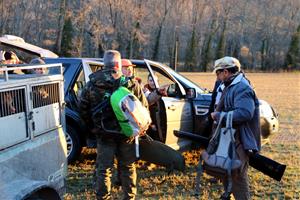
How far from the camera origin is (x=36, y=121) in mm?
3938

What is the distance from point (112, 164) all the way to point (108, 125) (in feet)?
1.58

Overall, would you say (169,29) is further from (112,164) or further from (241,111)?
(241,111)

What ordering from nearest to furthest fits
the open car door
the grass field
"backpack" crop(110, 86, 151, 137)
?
1. "backpack" crop(110, 86, 151, 137)
2. the grass field
3. the open car door

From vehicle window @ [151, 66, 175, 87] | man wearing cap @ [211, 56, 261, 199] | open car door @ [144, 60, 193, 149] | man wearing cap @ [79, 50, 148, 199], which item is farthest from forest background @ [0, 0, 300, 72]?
man wearing cap @ [211, 56, 261, 199]

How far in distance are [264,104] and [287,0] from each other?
245ft

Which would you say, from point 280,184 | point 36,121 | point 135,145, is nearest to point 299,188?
point 280,184

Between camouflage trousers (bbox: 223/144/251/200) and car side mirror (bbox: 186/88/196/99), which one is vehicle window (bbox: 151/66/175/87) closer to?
car side mirror (bbox: 186/88/196/99)

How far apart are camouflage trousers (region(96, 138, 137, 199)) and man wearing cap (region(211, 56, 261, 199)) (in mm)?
1061

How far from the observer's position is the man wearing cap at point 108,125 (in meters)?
4.66

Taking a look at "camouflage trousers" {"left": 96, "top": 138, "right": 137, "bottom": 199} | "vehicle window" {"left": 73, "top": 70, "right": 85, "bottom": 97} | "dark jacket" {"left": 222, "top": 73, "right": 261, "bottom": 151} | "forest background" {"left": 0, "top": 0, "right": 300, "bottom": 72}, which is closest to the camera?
"dark jacket" {"left": 222, "top": 73, "right": 261, "bottom": 151}

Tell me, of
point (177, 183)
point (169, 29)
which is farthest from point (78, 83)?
point (169, 29)

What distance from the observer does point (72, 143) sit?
6.88m

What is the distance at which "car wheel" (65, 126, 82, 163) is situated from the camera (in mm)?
6871

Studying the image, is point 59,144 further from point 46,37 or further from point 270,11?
point 270,11
